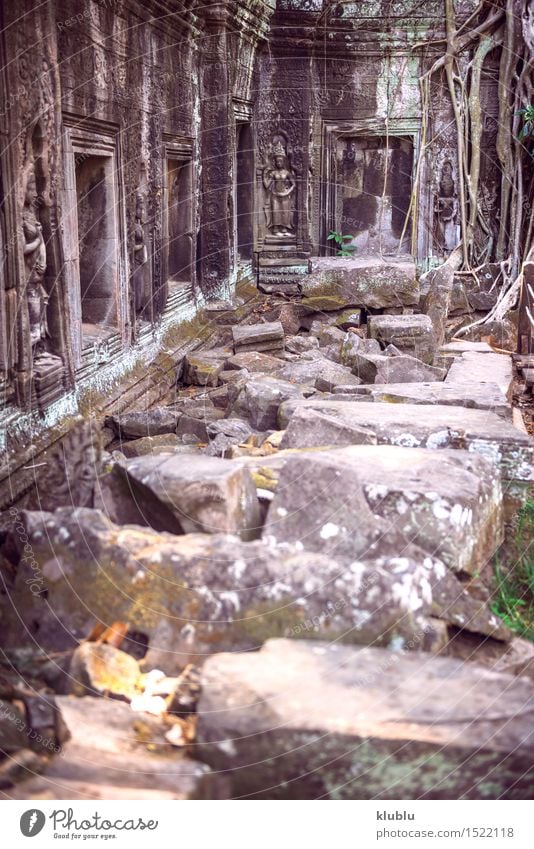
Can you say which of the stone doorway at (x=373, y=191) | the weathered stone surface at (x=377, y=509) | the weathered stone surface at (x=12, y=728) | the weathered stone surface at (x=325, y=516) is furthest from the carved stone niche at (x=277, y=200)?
the weathered stone surface at (x=12, y=728)

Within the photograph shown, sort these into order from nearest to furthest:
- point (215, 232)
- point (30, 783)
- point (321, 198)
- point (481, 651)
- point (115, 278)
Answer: point (30, 783), point (481, 651), point (115, 278), point (215, 232), point (321, 198)

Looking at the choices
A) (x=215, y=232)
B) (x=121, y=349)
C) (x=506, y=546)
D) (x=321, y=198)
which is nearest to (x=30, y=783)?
(x=506, y=546)

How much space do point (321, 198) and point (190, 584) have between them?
400 inches

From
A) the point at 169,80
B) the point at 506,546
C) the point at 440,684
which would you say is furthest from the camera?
the point at 169,80

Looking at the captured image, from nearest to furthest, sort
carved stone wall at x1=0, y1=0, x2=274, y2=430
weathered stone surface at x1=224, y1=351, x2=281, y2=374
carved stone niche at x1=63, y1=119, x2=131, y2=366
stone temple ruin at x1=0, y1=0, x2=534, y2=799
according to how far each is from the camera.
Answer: stone temple ruin at x1=0, y1=0, x2=534, y2=799 < carved stone wall at x1=0, y1=0, x2=274, y2=430 < carved stone niche at x1=63, y1=119, x2=131, y2=366 < weathered stone surface at x1=224, y1=351, x2=281, y2=374

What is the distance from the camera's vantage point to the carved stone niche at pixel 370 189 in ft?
40.1

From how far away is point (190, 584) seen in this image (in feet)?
9.70

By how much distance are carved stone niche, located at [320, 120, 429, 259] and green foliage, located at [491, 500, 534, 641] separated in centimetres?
871

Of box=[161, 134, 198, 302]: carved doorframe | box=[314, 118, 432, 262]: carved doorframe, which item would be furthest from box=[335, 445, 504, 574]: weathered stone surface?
box=[314, 118, 432, 262]: carved doorframe

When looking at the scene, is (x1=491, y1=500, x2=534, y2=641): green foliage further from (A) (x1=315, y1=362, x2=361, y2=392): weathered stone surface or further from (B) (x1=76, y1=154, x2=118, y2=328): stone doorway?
(B) (x1=76, y1=154, x2=118, y2=328): stone doorway

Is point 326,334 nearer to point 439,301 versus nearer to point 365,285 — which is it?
point 365,285

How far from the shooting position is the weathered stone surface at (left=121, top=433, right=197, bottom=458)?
18.2 feet

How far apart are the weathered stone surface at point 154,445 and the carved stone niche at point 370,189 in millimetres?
7187

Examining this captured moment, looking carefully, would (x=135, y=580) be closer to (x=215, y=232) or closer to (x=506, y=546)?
(x=506, y=546)
